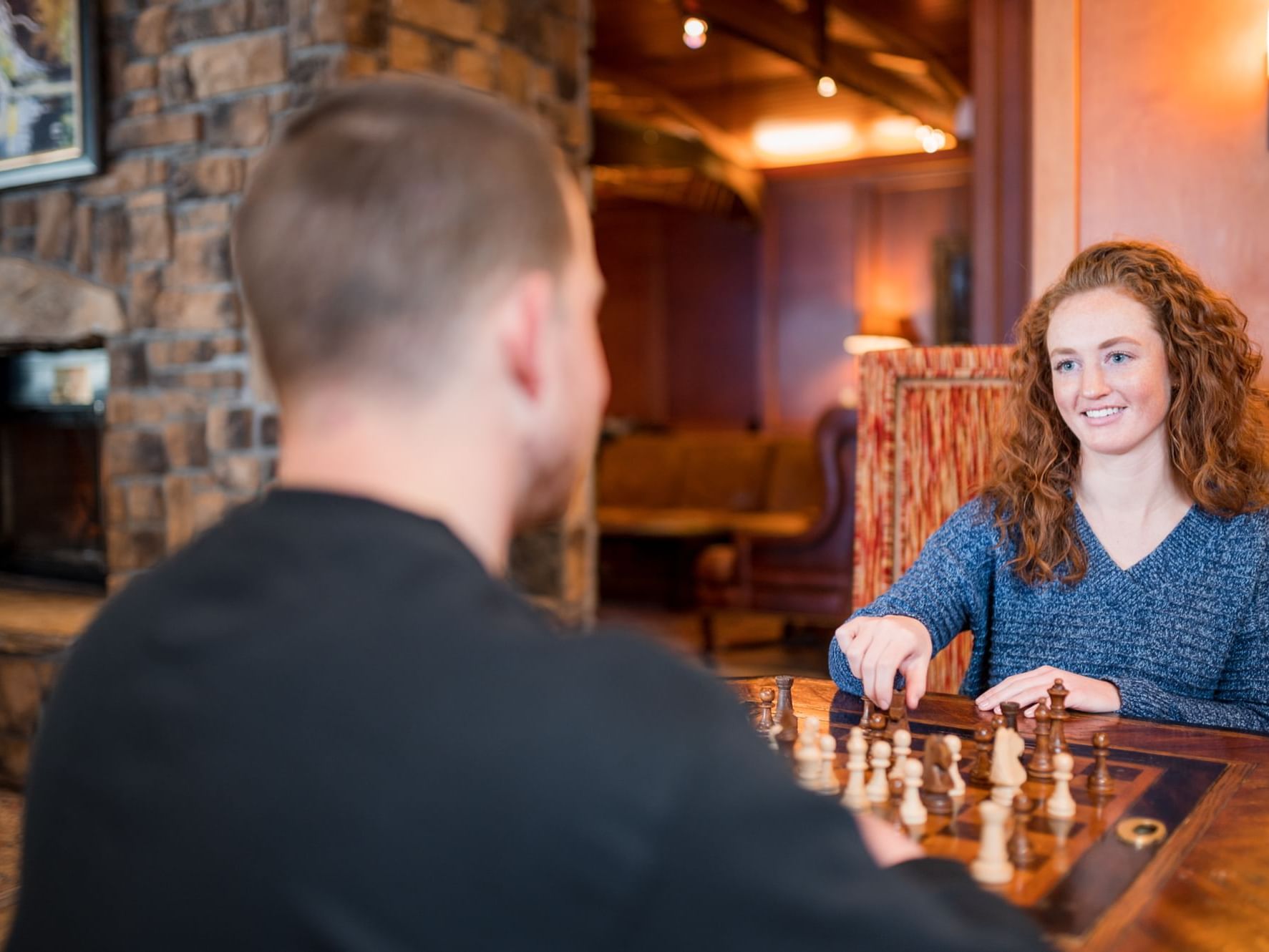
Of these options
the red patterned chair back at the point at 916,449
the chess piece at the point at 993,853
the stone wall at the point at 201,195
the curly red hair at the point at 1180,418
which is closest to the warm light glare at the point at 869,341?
the stone wall at the point at 201,195

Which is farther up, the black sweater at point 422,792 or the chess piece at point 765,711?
the black sweater at point 422,792

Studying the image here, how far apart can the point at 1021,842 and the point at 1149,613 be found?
40.0 inches

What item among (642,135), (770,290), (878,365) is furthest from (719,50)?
(878,365)

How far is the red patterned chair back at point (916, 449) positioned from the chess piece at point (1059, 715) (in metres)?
0.98

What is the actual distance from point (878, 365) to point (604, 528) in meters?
4.68

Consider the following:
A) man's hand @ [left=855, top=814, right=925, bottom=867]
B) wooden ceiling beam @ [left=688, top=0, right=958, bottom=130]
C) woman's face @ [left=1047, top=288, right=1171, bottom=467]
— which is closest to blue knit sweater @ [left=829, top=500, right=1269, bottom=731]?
woman's face @ [left=1047, top=288, right=1171, bottom=467]

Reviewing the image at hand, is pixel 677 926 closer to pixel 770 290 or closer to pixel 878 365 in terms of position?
pixel 878 365

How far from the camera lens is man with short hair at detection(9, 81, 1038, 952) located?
57cm

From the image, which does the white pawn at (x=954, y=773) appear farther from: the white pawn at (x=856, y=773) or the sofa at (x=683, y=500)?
the sofa at (x=683, y=500)

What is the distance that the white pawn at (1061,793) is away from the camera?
1.11m

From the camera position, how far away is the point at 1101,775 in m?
1.20

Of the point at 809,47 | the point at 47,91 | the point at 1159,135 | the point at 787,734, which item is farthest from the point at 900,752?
the point at 809,47

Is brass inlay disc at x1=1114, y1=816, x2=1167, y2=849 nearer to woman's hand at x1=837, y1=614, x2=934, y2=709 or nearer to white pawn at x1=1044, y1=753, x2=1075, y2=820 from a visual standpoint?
white pawn at x1=1044, y1=753, x2=1075, y2=820

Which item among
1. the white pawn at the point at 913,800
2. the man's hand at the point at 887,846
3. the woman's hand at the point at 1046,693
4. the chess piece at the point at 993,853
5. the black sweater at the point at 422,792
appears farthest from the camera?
the woman's hand at the point at 1046,693
